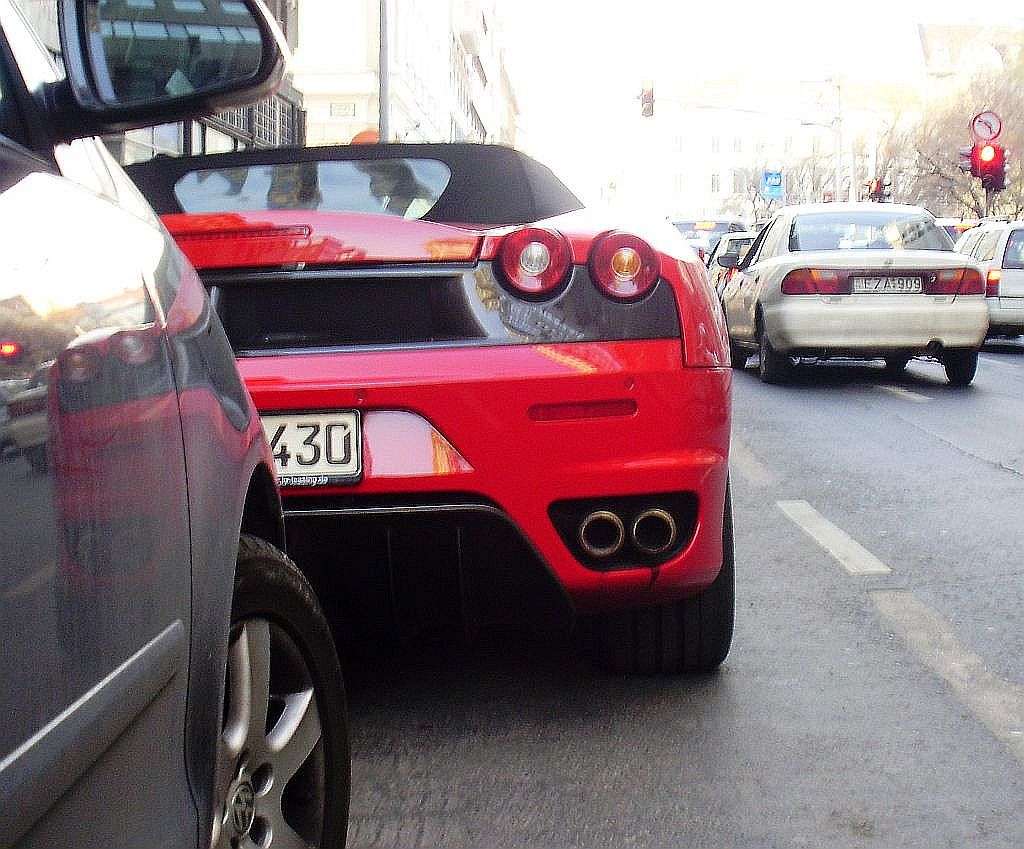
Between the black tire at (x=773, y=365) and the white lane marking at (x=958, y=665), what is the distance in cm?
858

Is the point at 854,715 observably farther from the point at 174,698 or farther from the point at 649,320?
the point at 174,698

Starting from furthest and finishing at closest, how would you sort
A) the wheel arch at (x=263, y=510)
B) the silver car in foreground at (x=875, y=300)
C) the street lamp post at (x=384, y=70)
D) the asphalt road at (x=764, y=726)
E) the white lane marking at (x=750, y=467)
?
the street lamp post at (x=384, y=70) < the silver car in foreground at (x=875, y=300) < the white lane marking at (x=750, y=467) < the asphalt road at (x=764, y=726) < the wheel arch at (x=263, y=510)

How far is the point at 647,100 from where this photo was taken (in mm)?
39531

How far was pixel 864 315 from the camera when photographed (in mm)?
13312

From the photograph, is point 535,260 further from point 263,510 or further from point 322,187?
point 263,510

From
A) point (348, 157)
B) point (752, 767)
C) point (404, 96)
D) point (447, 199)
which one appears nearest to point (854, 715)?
point (752, 767)

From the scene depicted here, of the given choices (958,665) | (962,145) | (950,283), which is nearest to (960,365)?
(950,283)

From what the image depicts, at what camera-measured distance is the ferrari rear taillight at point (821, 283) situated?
526 inches

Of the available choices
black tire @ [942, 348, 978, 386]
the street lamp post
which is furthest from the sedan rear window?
the street lamp post

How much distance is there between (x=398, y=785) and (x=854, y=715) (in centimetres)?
112

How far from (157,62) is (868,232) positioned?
1230cm

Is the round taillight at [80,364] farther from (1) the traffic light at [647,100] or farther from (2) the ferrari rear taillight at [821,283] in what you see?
(1) the traffic light at [647,100]

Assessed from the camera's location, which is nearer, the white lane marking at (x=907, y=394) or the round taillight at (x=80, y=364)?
the round taillight at (x=80, y=364)

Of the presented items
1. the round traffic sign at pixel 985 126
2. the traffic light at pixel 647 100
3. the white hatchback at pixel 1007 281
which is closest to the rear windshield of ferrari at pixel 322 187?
the white hatchback at pixel 1007 281
